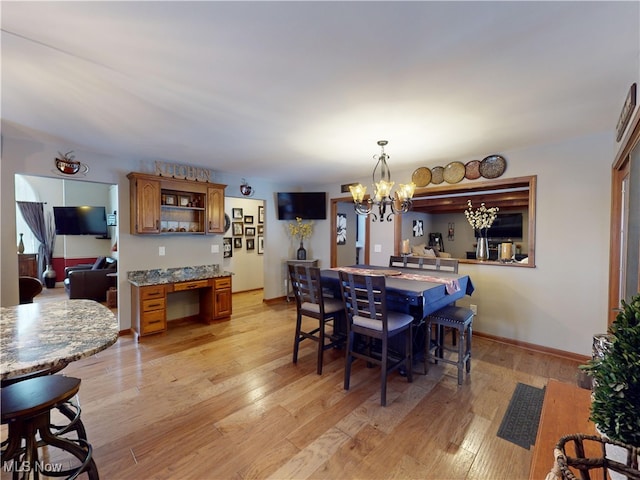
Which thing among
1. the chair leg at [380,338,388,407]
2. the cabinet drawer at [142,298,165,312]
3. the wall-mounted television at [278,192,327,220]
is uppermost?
the wall-mounted television at [278,192,327,220]

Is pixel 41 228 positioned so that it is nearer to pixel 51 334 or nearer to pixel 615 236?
pixel 51 334

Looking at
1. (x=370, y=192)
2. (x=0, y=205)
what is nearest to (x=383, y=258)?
(x=370, y=192)

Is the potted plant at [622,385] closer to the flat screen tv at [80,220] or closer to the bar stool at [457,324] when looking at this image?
the bar stool at [457,324]

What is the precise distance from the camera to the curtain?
6.88 metres

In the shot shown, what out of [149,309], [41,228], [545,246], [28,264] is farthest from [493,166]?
[28,264]

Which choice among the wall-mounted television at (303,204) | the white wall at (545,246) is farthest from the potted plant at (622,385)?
the wall-mounted television at (303,204)

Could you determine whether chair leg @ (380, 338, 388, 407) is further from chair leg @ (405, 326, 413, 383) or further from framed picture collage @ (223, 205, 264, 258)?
framed picture collage @ (223, 205, 264, 258)

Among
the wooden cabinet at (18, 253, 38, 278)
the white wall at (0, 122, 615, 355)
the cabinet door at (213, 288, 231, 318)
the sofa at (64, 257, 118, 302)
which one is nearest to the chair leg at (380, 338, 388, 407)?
the white wall at (0, 122, 615, 355)

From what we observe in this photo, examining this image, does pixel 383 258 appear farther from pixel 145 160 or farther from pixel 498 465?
pixel 145 160

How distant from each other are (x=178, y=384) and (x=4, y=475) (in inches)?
48.0

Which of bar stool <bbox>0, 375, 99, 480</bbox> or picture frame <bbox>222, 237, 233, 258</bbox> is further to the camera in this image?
picture frame <bbox>222, 237, 233, 258</bbox>

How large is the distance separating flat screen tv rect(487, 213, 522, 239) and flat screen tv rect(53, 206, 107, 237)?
9915mm

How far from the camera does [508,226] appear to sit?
275 inches

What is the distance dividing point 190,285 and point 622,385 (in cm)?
431
